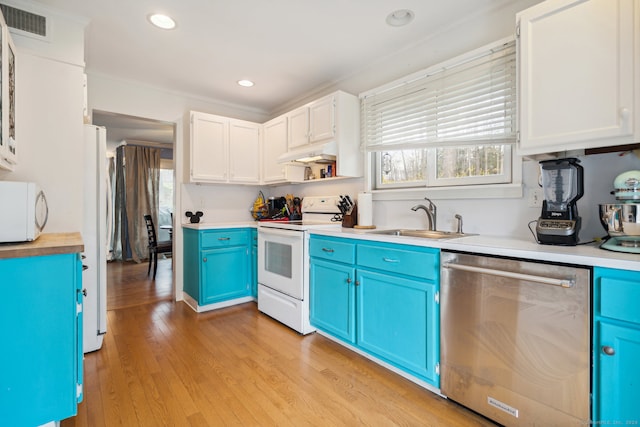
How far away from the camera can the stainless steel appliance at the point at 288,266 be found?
2.66m

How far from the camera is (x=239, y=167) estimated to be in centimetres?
377

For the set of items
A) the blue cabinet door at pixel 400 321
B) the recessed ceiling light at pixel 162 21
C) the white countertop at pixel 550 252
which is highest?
the recessed ceiling light at pixel 162 21

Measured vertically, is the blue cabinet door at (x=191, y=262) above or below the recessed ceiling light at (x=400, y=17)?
below

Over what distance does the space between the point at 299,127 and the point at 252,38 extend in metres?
1.00

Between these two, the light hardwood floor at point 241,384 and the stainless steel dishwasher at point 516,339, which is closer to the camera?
the stainless steel dishwasher at point 516,339

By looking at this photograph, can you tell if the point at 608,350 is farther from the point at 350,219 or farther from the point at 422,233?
the point at 350,219

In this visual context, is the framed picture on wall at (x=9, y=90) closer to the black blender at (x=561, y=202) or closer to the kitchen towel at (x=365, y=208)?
the kitchen towel at (x=365, y=208)

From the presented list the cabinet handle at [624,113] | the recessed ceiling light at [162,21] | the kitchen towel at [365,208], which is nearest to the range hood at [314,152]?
the kitchen towel at [365,208]

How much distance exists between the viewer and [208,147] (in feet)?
11.6

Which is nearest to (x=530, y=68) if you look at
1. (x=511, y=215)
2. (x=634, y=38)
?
(x=634, y=38)

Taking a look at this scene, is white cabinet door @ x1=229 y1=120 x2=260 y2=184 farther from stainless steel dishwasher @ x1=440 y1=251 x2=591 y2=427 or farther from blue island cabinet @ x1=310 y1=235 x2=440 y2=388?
stainless steel dishwasher @ x1=440 y1=251 x2=591 y2=427

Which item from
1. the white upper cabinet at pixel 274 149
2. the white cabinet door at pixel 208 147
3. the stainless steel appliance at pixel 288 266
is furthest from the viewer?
the white upper cabinet at pixel 274 149

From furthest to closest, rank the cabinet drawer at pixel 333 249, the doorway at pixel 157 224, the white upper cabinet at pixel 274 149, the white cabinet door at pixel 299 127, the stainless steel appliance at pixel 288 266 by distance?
the doorway at pixel 157 224
the white upper cabinet at pixel 274 149
the white cabinet door at pixel 299 127
the stainless steel appliance at pixel 288 266
the cabinet drawer at pixel 333 249

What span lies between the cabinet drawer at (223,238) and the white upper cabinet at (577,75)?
108 inches
